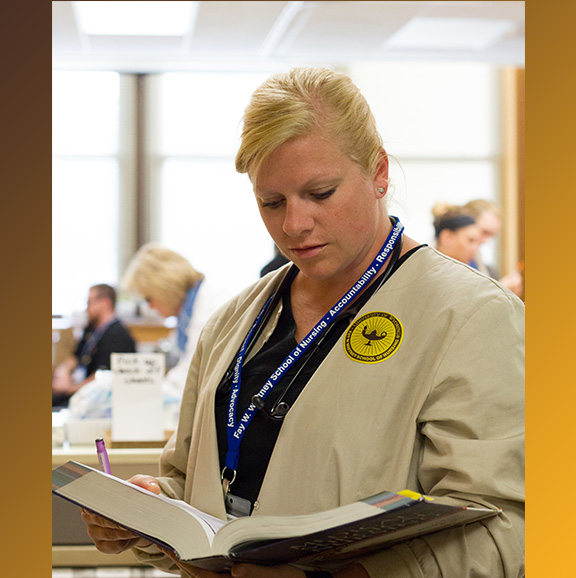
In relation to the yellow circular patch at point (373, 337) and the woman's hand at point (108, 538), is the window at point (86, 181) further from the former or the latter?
the yellow circular patch at point (373, 337)

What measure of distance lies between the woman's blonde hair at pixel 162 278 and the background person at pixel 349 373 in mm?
3345

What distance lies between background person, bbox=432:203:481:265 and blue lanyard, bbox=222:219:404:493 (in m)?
3.19

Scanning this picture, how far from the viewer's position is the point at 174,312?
475cm

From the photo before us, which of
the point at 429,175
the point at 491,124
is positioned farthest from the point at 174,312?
the point at 491,124

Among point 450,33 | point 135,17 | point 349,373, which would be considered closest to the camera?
point 349,373

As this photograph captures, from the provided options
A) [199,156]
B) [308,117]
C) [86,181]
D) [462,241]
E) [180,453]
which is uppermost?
[199,156]

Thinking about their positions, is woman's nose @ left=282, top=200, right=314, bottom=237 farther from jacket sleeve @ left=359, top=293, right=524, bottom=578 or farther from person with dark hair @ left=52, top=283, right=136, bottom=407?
person with dark hair @ left=52, top=283, right=136, bottom=407

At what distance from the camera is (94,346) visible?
559cm

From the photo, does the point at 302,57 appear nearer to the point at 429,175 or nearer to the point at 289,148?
the point at 429,175

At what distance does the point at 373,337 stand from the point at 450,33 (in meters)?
5.50
